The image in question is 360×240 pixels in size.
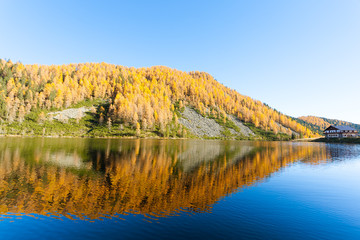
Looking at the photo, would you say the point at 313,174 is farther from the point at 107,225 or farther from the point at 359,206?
the point at 107,225

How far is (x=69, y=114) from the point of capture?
5896 inches

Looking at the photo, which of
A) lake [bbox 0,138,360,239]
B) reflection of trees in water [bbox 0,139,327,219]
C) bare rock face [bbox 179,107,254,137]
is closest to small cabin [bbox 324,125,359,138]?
bare rock face [bbox 179,107,254,137]

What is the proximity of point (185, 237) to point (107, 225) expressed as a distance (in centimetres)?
605

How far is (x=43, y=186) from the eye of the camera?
2191cm

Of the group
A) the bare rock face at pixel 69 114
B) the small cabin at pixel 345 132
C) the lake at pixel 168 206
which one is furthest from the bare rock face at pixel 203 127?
the lake at pixel 168 206

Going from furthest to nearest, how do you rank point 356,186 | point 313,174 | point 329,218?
1. point 313,174
2. point 356,186
3. point 329,218

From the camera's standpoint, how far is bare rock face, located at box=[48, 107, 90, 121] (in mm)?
141938

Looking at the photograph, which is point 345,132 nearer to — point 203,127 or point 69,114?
point 203,127

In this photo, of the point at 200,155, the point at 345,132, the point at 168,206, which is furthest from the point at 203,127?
the point at 168,206

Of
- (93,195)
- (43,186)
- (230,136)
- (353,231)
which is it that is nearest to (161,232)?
(93,195)

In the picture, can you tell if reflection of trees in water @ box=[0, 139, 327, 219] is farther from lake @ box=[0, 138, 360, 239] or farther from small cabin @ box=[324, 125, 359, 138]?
small cabin @ box=[324, 125, 359, 138]

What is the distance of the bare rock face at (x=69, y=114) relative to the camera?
14194cm

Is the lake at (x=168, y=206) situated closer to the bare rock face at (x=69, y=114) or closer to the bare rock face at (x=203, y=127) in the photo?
the bare rock face at (x=69, y=114)

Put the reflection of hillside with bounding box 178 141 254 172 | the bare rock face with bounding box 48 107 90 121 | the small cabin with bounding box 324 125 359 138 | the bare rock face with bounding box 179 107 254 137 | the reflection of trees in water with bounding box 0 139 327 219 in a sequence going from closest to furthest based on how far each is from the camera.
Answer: the reflection of trees in water with bounding box 0 139 327 219
the reflection of hillside with bounding box 178 141 254 172
the bare rock face with bounding box 48 107 90 121
the small cabin with bounding box 324 125 359 138
the bare rock face with bounding box 179 107 254 137
